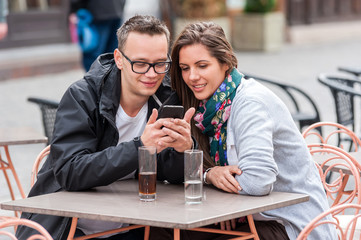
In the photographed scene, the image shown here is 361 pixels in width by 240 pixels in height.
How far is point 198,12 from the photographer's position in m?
15.0

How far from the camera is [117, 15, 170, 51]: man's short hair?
10.1 feet

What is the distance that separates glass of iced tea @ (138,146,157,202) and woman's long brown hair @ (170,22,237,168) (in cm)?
47

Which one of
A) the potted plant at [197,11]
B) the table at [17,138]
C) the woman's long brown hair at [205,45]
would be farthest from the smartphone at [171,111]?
the potted plant at [197,11]

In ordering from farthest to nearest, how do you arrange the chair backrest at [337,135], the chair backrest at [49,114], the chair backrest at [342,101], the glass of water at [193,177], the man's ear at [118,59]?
the chair backrest at [342,101]
the chair backrest at [49,114]
the chair backrest at [337,135]
the man's ear at [118,59]
the glass of water at [193,177]

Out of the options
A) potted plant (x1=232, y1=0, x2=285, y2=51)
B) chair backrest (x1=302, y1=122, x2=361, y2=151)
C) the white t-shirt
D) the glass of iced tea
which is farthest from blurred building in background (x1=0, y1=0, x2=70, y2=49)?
the glass of iced tea

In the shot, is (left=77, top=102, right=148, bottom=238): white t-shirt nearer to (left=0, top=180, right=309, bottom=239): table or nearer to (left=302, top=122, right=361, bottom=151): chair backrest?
(left=0, top=180, right=309, bottom=239): table

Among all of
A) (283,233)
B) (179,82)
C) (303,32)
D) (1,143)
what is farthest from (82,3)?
(303,32)

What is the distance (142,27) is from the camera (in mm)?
3082

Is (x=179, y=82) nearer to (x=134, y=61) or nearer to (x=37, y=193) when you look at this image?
(x=134, y=61)

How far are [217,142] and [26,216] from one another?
2.95 ft

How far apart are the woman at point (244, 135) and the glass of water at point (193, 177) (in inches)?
8.8

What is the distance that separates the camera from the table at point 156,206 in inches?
97.1

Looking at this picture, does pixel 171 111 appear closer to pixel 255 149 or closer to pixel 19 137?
pixel 255 149

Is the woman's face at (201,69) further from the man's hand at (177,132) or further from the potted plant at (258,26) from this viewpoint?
the potted plant at (258,26)
